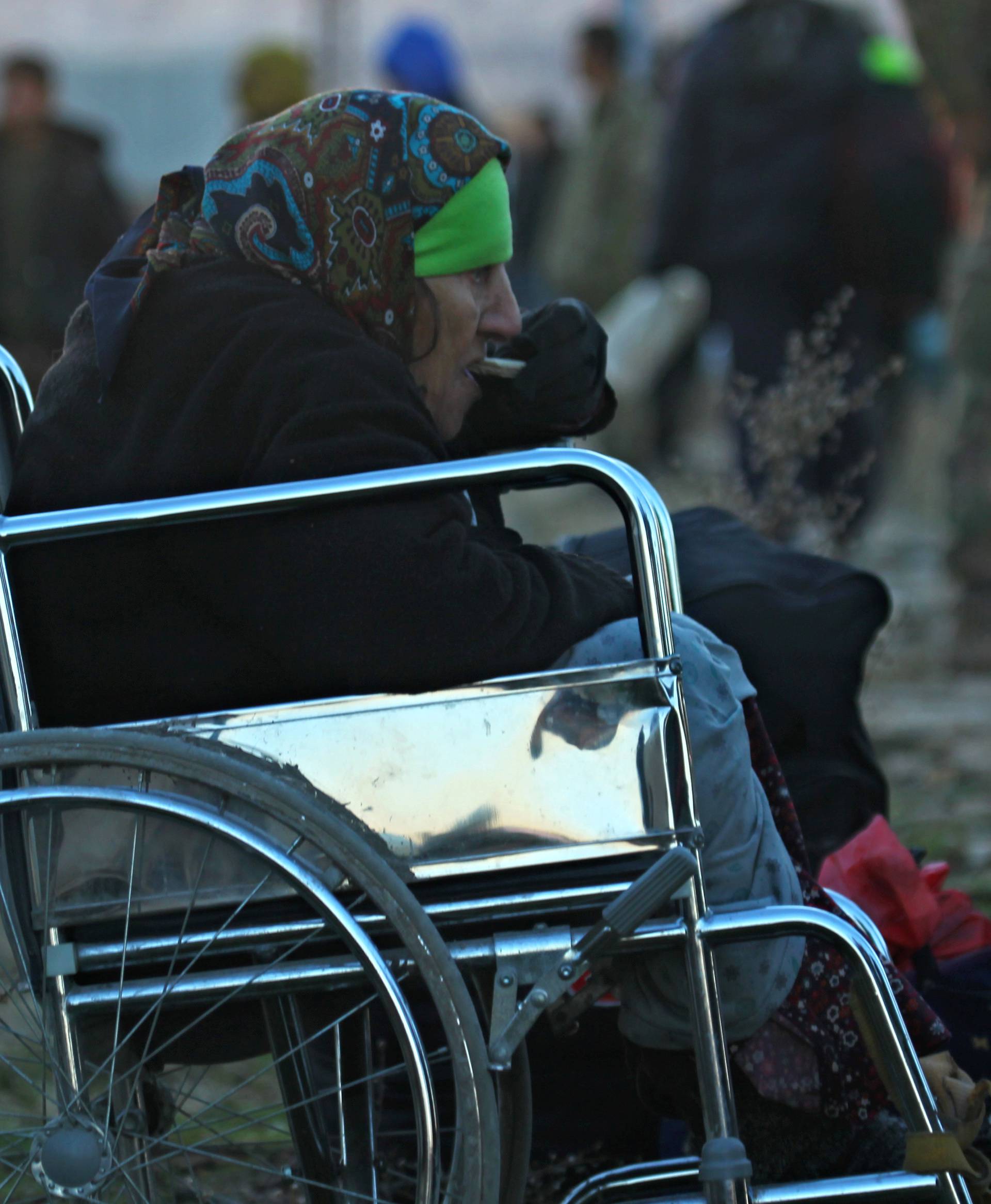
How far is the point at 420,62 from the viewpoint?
8.05 metres

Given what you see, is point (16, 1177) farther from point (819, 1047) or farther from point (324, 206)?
point (324, 206)

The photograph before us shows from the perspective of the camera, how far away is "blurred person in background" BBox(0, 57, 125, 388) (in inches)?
322

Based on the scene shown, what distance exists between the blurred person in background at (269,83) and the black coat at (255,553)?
5.40m

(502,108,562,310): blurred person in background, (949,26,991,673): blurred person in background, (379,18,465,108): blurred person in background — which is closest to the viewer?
(949,26,991,673): blurred person in background

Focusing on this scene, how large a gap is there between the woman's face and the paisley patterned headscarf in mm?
41

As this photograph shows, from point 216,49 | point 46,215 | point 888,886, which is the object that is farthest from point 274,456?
point 216,49

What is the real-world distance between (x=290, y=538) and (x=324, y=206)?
439 millimetres

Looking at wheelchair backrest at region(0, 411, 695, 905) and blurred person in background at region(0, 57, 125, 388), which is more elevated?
blurred person in background at region(0, 57, 125, 388)

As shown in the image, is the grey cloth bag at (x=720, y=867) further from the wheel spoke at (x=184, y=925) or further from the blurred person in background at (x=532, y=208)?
the blurred person in background at (x=532, y=208)

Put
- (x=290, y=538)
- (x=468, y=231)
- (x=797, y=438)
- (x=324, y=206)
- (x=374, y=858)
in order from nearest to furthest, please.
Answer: (x=374, y=858) < (x=290, y=538) < (x=324, y=206) < (x=468, y=231) < (x=797, y=438)

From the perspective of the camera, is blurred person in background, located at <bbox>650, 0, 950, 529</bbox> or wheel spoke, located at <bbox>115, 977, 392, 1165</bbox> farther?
blurred person in background, located at <bbox>650, 0, 950, 529</bbox>

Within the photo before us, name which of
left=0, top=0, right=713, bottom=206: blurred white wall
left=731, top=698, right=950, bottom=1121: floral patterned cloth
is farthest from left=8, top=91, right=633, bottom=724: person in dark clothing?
left=0, top=0, right=713, bottom=206: blurred white wall

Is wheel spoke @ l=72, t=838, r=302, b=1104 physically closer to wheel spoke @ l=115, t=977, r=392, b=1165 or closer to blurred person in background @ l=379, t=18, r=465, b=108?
wheel spoke @ l=115, t=977, r=392, b=1165

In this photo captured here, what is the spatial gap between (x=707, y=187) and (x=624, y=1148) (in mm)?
4777
